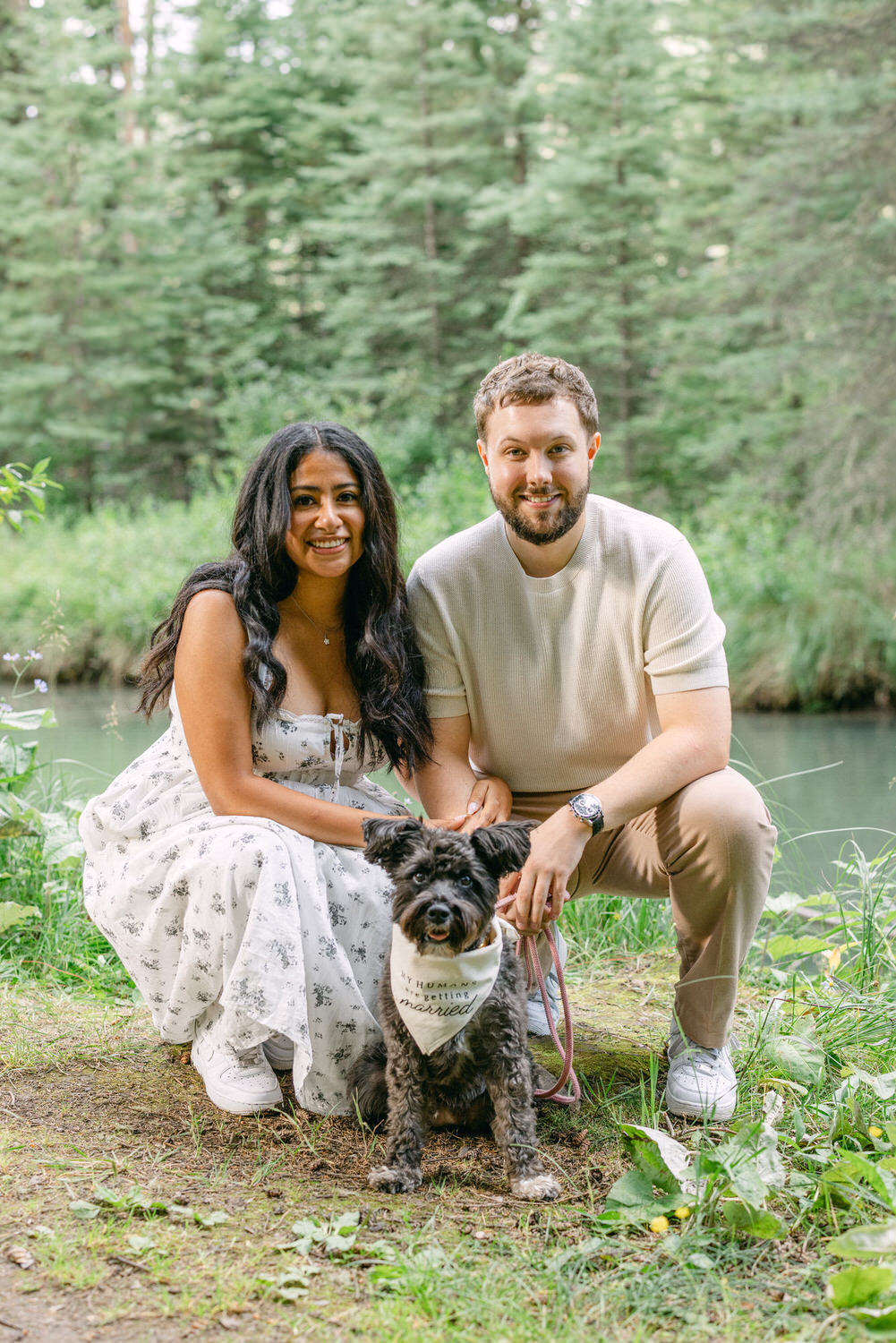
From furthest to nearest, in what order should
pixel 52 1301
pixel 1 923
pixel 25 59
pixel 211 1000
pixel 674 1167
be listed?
pixel 25 59, pixel 1 923, pixel 211 1000, pixel 674 1167, pixel 52 1301

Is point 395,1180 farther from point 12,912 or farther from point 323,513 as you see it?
point 12,912

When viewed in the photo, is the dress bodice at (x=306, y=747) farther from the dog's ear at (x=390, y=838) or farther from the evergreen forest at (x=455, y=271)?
the evergreen forest at (x=455, y=271)

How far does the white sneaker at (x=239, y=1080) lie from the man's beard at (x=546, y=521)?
1.49 metres

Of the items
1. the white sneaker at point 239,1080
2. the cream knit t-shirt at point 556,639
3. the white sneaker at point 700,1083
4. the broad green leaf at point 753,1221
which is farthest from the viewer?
the cream knit t-shirt at point 556,639

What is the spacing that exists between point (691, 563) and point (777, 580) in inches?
349

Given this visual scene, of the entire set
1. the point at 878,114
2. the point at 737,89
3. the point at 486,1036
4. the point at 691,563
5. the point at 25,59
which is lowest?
the point at 486,1036

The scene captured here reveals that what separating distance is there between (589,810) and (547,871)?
179 mm

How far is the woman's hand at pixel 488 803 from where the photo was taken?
9.81ft

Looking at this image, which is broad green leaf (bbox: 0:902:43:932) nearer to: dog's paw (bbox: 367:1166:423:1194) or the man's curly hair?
dog's paw (bbox: 367:1166:423:1194)

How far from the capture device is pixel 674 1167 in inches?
89.0

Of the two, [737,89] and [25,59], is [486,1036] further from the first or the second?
[25,59]

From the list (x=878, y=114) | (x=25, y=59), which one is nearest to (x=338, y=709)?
(x=878, y=114)

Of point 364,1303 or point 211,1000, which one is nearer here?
point 364,1303

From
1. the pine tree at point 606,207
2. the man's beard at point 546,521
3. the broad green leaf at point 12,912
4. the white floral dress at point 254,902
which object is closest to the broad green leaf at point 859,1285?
the white floral dress at point 254,902
